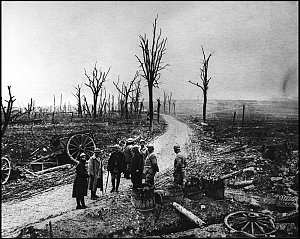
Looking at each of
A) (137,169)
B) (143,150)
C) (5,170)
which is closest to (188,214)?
(137,169)

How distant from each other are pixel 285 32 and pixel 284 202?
579cm

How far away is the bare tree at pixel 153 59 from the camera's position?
13.5 m

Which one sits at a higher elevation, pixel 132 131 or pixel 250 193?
pixel 132 131

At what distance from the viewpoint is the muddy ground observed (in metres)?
6.73

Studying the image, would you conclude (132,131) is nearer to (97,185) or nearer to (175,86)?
(175,86)

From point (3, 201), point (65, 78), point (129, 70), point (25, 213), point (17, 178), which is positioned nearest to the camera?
point (25, 213)

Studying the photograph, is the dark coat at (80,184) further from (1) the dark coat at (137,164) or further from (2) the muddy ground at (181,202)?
(1) the dark coat at (137,164)

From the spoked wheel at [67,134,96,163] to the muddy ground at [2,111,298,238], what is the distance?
1070 millimetres

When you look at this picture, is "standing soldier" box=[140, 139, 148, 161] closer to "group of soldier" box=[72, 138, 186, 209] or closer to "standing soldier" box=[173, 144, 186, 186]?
"group of soldier" box=[72, 138, 186, 209]

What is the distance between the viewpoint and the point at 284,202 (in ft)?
27.6

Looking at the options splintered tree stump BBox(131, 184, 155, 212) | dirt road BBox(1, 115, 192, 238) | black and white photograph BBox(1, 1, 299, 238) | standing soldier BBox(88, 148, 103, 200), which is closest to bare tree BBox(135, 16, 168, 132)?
black and white photograph BBox(1, 1, 299, 238)

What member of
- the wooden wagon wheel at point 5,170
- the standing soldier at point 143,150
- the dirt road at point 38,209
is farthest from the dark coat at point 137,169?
the wooden wagon wheel at point 5,170

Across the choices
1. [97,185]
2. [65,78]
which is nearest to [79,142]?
[65,78]

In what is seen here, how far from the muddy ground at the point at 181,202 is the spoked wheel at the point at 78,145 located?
3.51 ft
